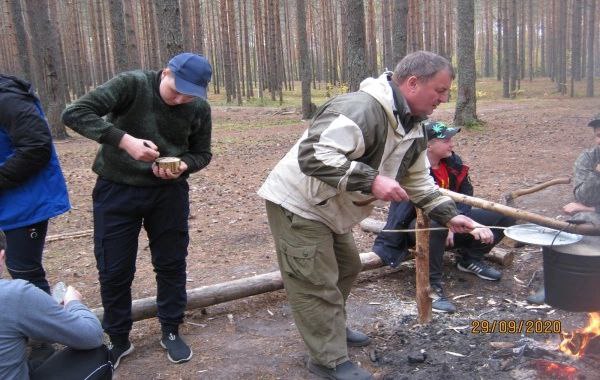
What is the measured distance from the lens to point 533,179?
8.27 meters

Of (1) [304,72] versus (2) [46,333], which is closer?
(2) [46,333]

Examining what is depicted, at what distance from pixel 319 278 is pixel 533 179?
6364mm

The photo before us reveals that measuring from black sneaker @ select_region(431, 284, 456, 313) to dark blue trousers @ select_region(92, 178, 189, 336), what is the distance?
1.99 meters

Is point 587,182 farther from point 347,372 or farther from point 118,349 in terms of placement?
point 118,349

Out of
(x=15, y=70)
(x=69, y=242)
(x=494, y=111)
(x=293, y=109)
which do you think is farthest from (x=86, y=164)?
(x=15, y=70)

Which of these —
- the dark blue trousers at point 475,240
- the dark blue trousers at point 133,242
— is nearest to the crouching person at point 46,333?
the dark blue trousers at point 133,242

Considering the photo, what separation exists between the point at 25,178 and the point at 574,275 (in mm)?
3397

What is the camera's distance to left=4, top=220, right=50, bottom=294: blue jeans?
322 cm

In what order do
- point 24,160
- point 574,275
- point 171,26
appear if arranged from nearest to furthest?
1. point 24,160
2. point 574,275
3. point 171,26

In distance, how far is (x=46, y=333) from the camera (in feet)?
7.23

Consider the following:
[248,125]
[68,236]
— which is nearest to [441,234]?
[68,236]

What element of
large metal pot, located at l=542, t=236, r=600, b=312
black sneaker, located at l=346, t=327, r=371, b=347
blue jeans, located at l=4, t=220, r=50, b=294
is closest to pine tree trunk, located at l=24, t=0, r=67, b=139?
blue jeans, located at l=4, t=220, r=50, b=294

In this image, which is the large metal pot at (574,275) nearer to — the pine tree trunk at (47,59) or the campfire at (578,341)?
the campfire at (578,341)

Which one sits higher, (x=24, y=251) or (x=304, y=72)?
(x=304, y=72)
